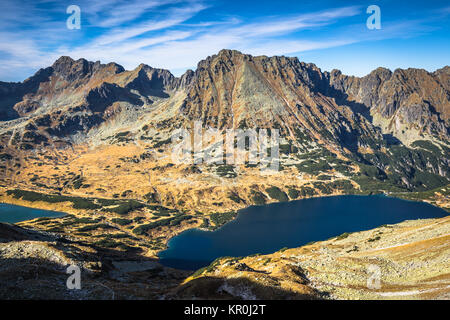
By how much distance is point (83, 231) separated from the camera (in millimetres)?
187000

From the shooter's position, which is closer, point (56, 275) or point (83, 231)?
point (56, 275)

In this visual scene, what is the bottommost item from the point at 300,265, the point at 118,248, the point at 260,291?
the point at 118,248

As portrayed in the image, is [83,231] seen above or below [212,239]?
above

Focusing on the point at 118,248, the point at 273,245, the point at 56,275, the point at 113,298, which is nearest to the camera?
the point at 113,298

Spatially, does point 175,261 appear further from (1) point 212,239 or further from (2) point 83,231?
(2) point 83,231

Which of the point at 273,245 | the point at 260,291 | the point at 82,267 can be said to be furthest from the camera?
the point at 273,245

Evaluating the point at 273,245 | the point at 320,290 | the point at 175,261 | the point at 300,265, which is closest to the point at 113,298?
the point at 320,290

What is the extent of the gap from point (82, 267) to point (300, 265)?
60.1 m

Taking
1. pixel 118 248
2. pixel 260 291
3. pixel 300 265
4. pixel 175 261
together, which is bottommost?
pixel 175 261

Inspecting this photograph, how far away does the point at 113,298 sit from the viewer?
184 feet

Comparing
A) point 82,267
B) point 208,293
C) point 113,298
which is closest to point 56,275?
point 82,267

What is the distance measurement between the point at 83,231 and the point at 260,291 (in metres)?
171
